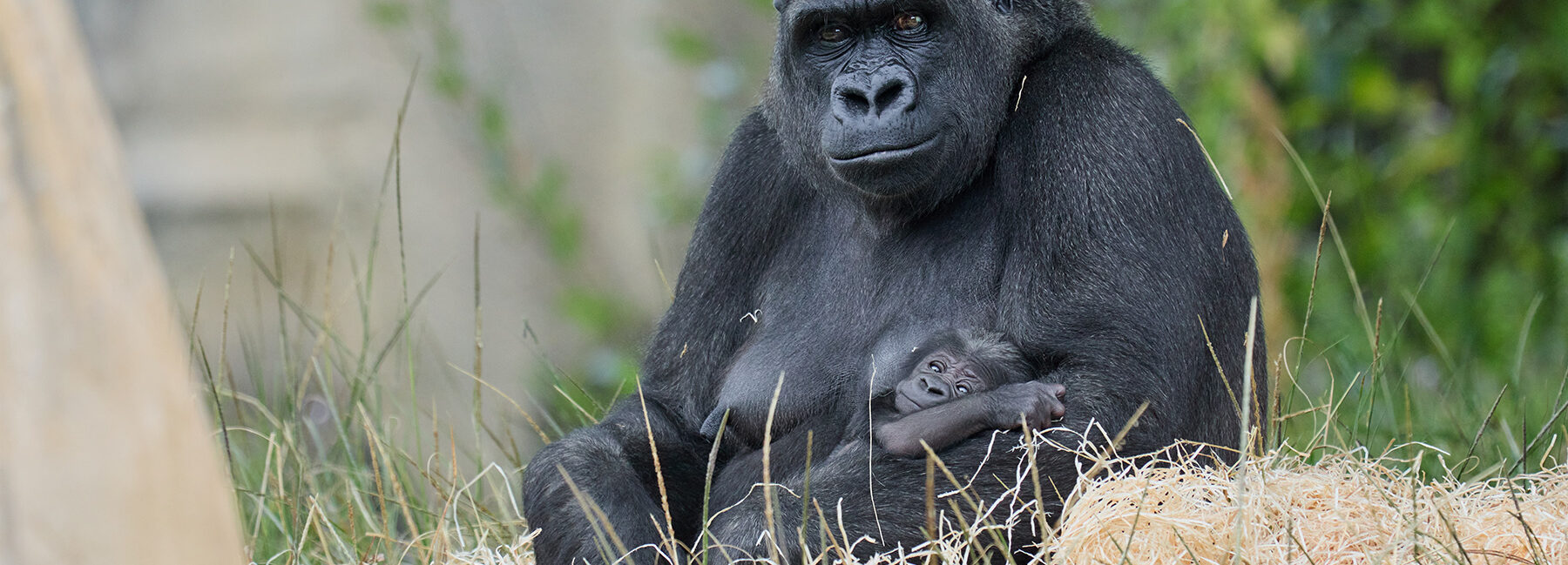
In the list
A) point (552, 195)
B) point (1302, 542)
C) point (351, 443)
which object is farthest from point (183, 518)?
point (552, 195)

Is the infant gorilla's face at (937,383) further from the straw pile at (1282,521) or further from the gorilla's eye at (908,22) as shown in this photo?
the gorilla's eye at (908,22)

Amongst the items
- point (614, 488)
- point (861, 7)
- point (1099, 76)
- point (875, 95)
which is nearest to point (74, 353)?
point (614, 488)

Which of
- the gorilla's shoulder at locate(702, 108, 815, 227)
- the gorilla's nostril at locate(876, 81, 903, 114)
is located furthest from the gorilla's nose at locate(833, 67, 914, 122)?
the gorilla's shoulder at locate(702, 108, 815, 227)

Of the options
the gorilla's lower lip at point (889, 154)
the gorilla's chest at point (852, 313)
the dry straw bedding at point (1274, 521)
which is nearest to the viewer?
the dry straw bedding at point (1274, 521)

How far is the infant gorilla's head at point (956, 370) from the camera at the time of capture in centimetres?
274

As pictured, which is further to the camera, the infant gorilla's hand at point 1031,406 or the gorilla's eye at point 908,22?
the gorilla's eye at point 908,22

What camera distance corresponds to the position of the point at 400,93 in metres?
7.51

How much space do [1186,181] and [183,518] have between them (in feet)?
6.56

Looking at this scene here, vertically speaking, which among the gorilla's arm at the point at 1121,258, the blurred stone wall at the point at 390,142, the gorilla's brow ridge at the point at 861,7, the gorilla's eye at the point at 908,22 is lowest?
the blurred stone wall at the point at 390,142

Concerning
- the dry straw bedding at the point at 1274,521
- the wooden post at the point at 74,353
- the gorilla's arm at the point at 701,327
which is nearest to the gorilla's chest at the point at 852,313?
the gorilla's arm at the point at 701,327

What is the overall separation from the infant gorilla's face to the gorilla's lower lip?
0.39m

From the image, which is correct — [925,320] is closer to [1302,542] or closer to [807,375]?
[807,375]

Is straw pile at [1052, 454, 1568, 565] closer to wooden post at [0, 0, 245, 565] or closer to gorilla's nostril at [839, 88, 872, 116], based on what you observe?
gorilla's nostril at [839, 88, 872, 116]

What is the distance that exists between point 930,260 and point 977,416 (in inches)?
19.2
